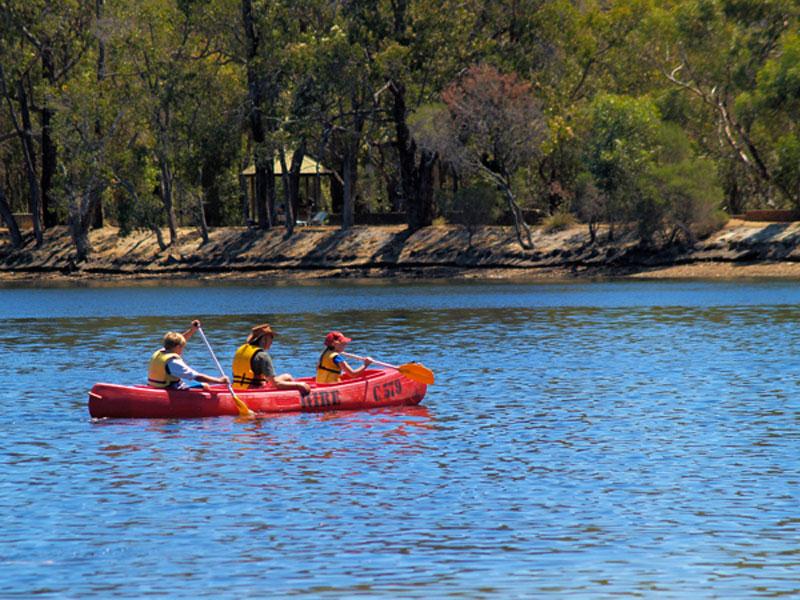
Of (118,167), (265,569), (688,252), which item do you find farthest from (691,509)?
(118,167)

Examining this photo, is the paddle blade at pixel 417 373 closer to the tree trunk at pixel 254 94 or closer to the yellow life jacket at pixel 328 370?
the yellow life jacket at pixel 328 370

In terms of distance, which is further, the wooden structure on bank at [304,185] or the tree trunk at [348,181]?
the wooden structure on bank at [304,185]

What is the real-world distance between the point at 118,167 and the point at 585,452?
69.9 metres

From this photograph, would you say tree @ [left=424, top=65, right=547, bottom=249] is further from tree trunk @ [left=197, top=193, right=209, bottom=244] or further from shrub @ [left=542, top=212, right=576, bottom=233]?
tree trunk @ [left=197, top=193, right=209, bottom=244]

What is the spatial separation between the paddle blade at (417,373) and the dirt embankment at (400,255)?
48.9m

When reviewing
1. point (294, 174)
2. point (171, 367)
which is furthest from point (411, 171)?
point (171, 367)

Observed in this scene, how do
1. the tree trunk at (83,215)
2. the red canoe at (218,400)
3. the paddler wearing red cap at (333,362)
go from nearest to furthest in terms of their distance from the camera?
the red canoe at (218,400)
the paddler wearing red cap at (333,362)
the tree trunk at (83,215)

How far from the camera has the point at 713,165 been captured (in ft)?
255

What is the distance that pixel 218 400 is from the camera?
87.0ft

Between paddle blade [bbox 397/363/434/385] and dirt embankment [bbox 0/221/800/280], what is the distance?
4888 cm

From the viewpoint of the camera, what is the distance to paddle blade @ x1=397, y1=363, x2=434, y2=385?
28.4 m

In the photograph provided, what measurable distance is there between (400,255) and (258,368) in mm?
59400

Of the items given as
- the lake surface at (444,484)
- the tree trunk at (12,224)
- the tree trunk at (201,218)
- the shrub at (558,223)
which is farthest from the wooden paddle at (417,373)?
the tree trunk at (12,224)

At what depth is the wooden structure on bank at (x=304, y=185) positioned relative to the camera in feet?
314
